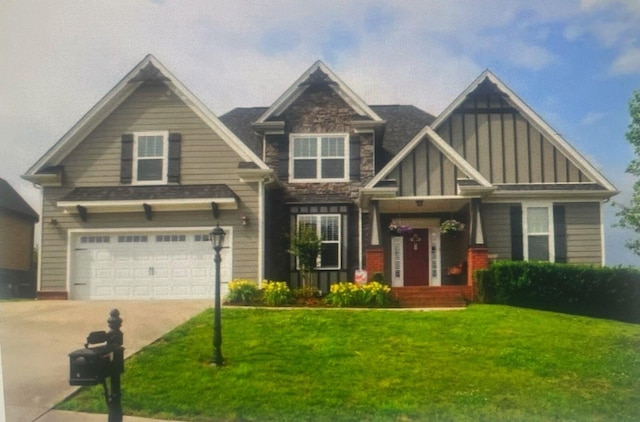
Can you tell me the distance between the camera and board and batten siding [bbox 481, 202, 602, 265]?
24.1 feet

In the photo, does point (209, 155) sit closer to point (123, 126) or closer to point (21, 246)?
point (123, 126)

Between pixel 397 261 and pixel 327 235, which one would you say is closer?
pixel 327 235

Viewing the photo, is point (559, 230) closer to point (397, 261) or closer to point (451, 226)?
point (451, 226)

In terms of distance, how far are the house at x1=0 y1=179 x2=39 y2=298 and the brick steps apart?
326 centimetres

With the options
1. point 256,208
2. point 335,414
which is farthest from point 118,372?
point 256,208

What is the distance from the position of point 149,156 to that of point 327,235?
7.81 feet

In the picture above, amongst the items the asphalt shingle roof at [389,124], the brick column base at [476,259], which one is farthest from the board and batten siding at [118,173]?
the brick column base at [476,259]

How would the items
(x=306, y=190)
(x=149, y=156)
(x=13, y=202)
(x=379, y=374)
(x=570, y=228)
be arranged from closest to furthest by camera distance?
(x=379, y=374) < (x=13, y=202) < (x=149, y=156) < (x=570, y=228) < (x=306, y=190)

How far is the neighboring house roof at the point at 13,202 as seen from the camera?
17.7 ft

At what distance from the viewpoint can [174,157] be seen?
6.72 metres

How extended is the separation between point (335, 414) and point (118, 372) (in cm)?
138

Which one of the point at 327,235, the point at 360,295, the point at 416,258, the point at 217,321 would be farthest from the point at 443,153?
the point at 217,321

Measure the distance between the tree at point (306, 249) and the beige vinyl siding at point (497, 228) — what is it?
6.88 feet

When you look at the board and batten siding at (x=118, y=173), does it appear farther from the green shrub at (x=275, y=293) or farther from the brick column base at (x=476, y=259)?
the brick column base at (x=476, y=259)
